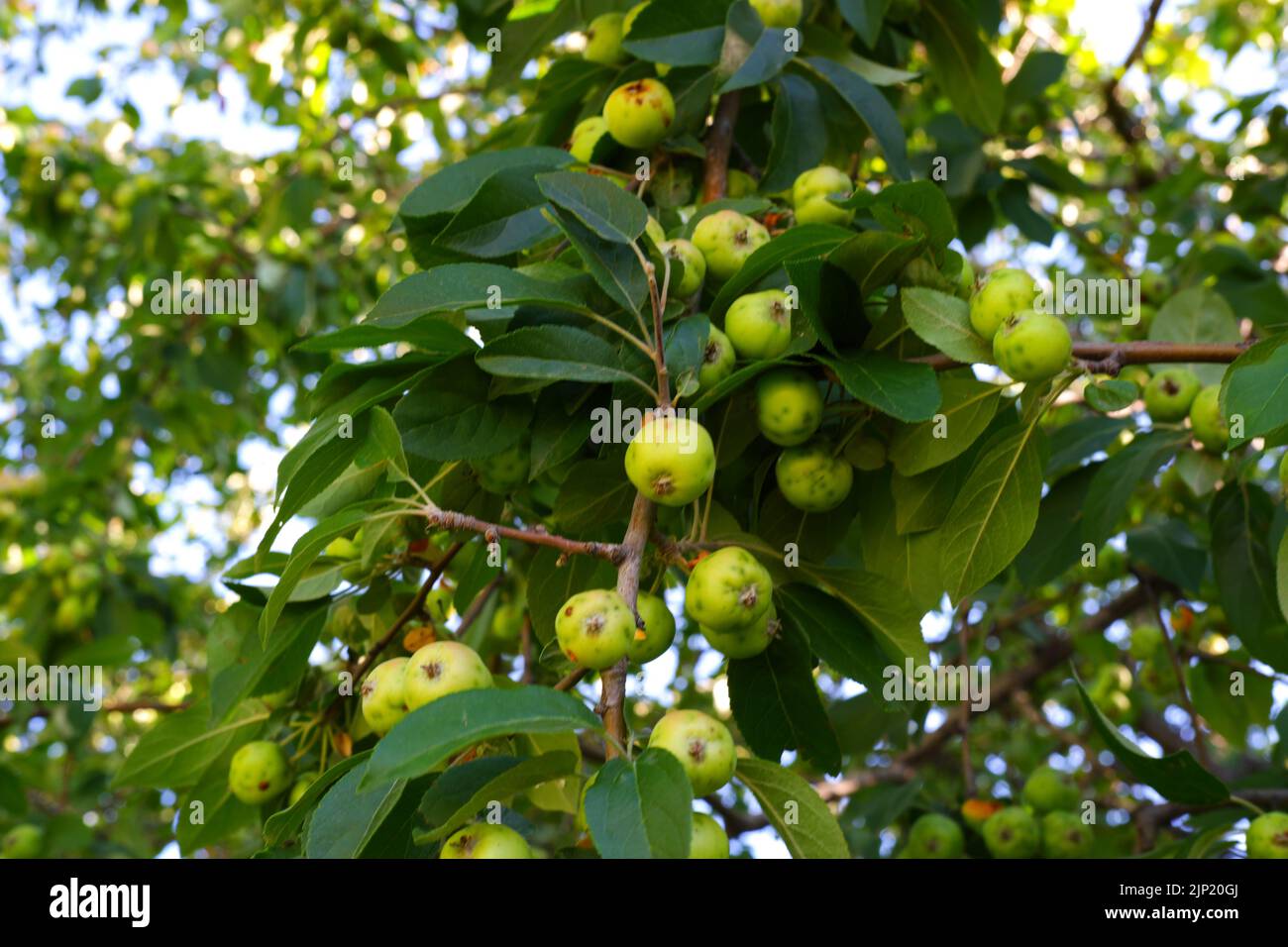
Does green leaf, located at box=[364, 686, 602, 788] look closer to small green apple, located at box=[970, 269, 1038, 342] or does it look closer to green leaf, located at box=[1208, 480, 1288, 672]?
small green apple, located at box=[970, 269, 1038, 342]

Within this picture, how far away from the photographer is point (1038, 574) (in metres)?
2.42

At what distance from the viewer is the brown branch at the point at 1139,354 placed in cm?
162

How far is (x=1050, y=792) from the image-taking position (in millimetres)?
3084

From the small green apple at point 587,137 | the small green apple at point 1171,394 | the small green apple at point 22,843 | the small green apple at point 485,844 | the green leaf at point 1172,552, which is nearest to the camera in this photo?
the small green apple at point 485,844

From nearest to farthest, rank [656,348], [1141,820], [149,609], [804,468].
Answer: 1. [656,348]
2. [804,468]
3. [1141,820]
4. [149,609]

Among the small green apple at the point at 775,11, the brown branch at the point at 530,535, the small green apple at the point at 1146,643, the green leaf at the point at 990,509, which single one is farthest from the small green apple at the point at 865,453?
the small green apple at the point at 1146,643

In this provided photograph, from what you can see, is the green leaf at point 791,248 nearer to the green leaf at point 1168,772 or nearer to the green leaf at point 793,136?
the green leaf at point 793,136

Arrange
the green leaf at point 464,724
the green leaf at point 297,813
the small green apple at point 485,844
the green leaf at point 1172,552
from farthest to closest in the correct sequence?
the green leaf at point 1172,552
the green leaf at point 297,813
the small green apple at point 485,844
the green leaf at point 464,724

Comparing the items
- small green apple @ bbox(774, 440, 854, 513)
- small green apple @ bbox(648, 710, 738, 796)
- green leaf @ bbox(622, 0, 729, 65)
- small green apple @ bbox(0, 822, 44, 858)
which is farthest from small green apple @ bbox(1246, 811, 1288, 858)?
small green apple @ bbox(0, 822, 44, 858)

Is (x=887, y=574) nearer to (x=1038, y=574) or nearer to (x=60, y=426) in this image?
(x=1038, y=574)

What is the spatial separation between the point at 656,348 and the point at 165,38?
18.5ft

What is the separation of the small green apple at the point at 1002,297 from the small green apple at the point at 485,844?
91 centimetres
